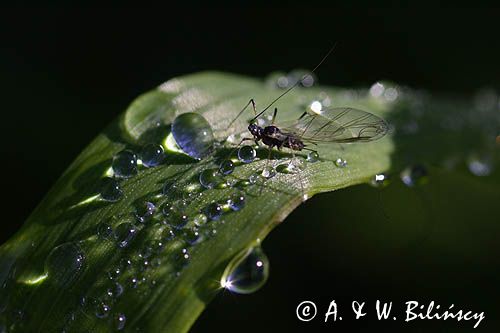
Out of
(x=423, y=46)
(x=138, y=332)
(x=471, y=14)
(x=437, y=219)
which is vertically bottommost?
(x=138, y=332)

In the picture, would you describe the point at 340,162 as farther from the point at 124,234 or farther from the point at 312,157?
the point at 124,234

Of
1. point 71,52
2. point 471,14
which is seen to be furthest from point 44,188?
point 471,14

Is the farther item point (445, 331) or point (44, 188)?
point (44, 188)

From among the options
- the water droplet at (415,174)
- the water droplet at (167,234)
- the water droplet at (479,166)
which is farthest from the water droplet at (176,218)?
the water droplet at (479,166)

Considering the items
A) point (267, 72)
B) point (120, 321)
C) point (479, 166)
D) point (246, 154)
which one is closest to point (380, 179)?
point (246, 154)

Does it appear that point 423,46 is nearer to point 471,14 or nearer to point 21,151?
point 471,14

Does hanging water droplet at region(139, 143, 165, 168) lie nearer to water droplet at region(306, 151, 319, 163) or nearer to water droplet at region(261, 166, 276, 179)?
water droplet at region(261, 166, 276, 179)

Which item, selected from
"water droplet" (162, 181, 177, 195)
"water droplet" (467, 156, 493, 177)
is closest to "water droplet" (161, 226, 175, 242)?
"water droplet" (162, 181, 177, 195)
